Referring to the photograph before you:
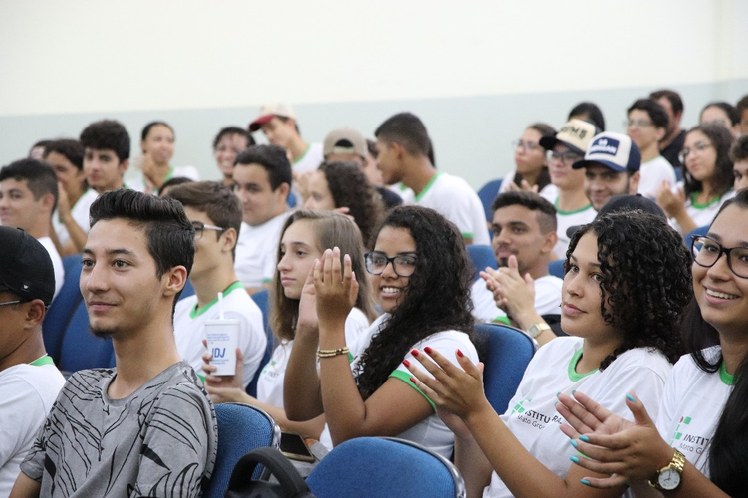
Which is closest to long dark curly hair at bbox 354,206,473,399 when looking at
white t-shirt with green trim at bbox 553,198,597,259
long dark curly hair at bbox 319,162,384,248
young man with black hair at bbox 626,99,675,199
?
long dark curly hair at bbox 319,162,384,248

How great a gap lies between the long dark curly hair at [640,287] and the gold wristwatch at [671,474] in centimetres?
45

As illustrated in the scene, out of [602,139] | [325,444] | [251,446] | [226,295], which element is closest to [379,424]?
[325,444]

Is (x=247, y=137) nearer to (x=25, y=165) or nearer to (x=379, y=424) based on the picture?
(x=25, y=165)

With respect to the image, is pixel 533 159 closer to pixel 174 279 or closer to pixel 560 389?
pixel 560 389

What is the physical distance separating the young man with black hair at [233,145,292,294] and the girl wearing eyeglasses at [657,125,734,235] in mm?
1984

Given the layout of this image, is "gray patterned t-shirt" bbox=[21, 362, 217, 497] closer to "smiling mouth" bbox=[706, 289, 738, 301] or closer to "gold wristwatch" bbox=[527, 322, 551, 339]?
"smiling mouth" bbox=[706, 289, 738, 301]

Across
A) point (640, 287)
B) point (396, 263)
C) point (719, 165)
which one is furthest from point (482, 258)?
point (640, 287)

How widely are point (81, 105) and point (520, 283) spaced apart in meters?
5.49

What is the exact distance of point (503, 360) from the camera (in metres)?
2.65

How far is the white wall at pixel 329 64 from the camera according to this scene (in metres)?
7.64

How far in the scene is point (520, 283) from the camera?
10.4 ft

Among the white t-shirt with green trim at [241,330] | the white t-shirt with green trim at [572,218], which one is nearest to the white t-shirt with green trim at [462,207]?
the white t-shirt with green trim at [572,218]

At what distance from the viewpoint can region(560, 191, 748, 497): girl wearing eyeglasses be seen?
172 centimetres

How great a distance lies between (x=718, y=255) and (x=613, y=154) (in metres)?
2.42
